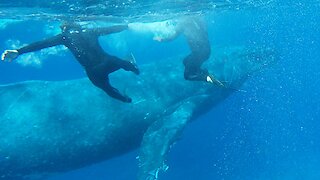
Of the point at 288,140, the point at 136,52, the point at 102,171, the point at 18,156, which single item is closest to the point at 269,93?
the point at 288,140

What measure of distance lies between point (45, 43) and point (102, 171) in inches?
690

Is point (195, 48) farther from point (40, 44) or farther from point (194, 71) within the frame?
point (40, 44)

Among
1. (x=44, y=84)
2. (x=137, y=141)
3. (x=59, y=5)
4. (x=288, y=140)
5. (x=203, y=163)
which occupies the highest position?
(x=59, y=5)

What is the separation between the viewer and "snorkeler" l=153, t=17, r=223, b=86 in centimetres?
1234

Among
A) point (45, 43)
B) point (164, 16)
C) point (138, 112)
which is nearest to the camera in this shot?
point (45, 43)

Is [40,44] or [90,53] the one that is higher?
[40,44]

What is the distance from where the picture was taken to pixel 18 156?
13289 mm

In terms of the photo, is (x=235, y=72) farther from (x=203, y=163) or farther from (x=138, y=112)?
(x=203, y=163)

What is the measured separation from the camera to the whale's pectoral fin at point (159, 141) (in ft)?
41.0

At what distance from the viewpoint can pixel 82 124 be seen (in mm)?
13555

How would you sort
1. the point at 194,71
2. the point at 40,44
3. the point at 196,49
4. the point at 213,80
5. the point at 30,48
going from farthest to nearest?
the point at 196,49
the point at 194,71
the point at 213,80
the point at 40,44
the point at 30,48

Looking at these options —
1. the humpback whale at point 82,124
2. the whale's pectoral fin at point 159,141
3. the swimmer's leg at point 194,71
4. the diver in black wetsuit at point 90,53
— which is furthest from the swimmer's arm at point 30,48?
the whale's pectoral fin at point 159,141

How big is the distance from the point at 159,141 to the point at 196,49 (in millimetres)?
3178

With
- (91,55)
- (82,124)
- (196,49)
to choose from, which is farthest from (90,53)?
Answer: (196,49)
